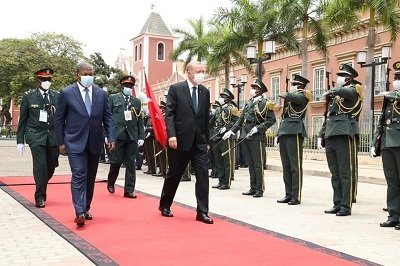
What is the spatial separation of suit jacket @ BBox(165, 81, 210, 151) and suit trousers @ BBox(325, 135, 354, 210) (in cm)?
208

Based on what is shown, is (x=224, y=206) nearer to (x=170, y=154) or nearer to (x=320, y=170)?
(x=170, y=154)

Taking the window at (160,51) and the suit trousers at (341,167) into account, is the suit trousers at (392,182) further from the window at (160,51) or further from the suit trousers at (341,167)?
the window at (160,51)

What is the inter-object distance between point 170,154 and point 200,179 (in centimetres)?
55

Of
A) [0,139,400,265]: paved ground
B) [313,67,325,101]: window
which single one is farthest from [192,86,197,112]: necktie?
[313,67,325,101]: window

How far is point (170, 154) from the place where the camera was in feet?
24.5

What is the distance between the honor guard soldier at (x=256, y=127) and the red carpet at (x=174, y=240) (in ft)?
7.29

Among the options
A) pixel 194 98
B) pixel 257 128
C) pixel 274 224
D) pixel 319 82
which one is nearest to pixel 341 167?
pixel 274 224

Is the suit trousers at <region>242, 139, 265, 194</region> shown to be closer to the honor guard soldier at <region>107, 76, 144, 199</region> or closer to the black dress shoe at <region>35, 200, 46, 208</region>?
the honor guard soldier at <region>107, 76, 144, 199</region>

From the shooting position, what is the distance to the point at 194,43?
38.9 m

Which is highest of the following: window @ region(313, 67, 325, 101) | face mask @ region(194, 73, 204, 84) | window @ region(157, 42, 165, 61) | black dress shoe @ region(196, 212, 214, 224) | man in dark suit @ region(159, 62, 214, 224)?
window @ region(157, 42, 165, 61)

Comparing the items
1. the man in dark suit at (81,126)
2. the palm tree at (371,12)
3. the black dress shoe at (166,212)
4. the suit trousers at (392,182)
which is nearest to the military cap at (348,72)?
the suit trousers at (392,182)

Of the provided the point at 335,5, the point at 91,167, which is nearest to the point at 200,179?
the point at 91,167

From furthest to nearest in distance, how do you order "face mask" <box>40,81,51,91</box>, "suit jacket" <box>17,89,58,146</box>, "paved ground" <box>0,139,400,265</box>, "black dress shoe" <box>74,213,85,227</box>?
1. "face mask" <box>40,81,51,91</box>
2. "suit jacket" <box>17,89,58,146</box>
3. "black dress shoe" <box>74,213,85,227</box>
4. "paved ground" <box>0,139,400,265</box>

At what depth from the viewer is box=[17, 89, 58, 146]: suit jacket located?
322 inches
